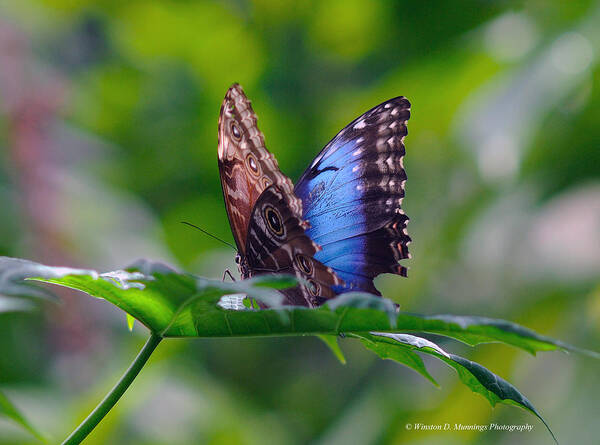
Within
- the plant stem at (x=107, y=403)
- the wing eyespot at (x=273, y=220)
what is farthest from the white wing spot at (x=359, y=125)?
the plant stem at (x=107, y=403)

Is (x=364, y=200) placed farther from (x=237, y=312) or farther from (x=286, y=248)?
(x=237, y=312)

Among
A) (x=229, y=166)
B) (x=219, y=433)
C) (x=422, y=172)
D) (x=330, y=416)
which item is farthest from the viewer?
(x=422, y=172)

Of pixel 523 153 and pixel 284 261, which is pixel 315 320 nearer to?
pixel 284 261

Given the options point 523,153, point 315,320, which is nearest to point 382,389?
point 523,153

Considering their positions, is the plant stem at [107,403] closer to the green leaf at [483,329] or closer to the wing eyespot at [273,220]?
the green leaf at [483,329]

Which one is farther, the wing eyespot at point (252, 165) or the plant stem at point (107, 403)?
the wing eyespot at point (252, 165)
